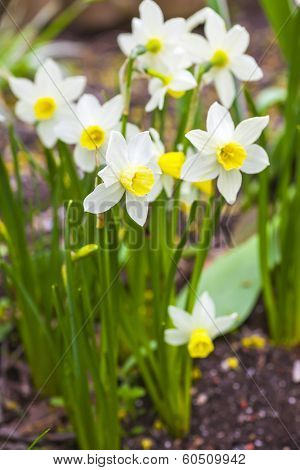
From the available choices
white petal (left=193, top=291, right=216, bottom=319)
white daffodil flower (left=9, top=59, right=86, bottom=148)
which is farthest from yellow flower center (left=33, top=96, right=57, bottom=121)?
white petal (left=193, top=291, right=216, bottom=319)

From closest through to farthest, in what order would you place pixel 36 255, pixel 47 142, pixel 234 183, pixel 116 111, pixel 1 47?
pixel 234 183, pixel 116 111, pixel 47 142, pixel 36 255, pixel 1 47

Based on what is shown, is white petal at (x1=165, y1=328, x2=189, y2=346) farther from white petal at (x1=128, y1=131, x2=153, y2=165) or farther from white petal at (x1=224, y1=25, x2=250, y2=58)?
white petal at (x1=224, y1=25, x2=250, y2=58)

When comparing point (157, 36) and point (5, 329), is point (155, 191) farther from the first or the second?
point (5, 329)

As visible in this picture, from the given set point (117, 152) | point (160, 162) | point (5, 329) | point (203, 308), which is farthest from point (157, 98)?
point (5, 329)

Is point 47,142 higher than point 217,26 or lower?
lower

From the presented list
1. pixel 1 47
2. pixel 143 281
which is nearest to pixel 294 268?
pixel 143 281
